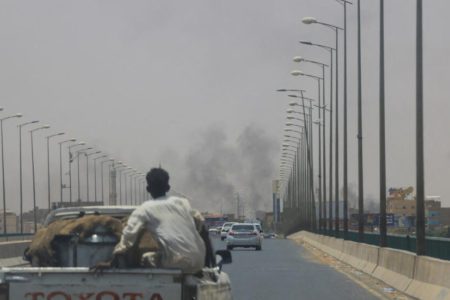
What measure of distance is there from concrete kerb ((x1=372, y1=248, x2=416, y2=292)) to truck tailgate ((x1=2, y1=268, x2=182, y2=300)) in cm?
1701

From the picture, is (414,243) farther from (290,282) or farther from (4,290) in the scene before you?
(4,290)

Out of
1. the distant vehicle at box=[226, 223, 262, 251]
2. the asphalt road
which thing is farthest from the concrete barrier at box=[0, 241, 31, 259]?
the distant vehicle at box=[226, 223, 262, 251]

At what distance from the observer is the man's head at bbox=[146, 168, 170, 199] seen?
39.4 feet

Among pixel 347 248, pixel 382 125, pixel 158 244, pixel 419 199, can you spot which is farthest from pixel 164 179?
pixel 347 248

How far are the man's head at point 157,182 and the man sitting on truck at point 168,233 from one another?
0.17 m

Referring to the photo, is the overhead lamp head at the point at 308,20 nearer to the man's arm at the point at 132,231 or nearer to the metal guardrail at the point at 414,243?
the metal guardrail at the point at 414,243

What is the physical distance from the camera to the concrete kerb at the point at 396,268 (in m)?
28.5

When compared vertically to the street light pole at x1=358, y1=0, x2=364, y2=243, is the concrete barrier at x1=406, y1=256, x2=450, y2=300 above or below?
below

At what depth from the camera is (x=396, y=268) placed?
31516mm

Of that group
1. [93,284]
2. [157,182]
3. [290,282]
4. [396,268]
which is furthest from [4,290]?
[290,282]

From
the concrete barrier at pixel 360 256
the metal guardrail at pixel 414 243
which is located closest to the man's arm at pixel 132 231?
the metal guardrail at pixel 414 243

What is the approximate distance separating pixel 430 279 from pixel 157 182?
45.6 ft

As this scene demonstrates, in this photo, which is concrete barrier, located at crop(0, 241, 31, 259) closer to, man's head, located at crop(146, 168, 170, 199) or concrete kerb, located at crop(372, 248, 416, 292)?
concrete kerb, located at crop(372, 248, 416, 292)

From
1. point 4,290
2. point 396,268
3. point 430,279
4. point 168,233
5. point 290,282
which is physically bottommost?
point 290,282
